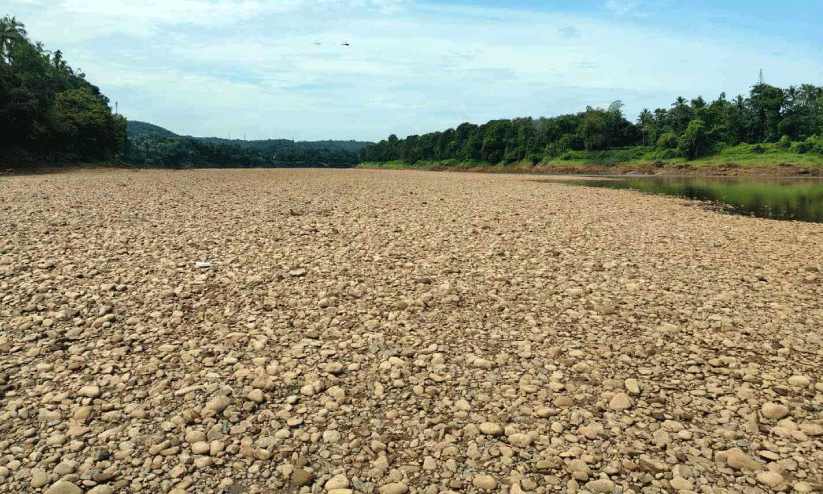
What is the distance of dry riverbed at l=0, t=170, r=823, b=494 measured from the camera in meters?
4.99

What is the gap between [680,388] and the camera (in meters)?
6.55

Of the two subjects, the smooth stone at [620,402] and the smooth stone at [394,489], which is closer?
the smooth stone at [394,489]

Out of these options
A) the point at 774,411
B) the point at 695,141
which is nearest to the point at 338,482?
the point at 774,411

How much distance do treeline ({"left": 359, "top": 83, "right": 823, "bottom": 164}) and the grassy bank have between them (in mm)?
2127

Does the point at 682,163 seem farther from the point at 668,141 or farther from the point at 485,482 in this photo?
the point at 485,482

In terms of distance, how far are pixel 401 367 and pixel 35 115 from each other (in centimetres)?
5167

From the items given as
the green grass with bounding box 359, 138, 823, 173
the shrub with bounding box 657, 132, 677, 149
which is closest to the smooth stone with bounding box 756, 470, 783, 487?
the green grass with bounding box 359, 138, 823, 173

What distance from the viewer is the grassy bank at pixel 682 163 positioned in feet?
264

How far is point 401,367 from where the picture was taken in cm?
700

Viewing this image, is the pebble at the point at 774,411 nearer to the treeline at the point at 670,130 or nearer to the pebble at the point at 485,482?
the pebble at the point at 485,482

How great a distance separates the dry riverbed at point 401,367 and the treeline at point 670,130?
97.7 metres

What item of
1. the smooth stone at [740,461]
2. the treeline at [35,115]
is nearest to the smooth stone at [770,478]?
the smooth stone at [740,461]

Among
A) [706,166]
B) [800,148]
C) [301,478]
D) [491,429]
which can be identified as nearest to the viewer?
[301,478]

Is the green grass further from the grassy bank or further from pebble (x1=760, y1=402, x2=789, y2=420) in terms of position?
pebble (x1=760, y1=402, x2=789, y2=420)
